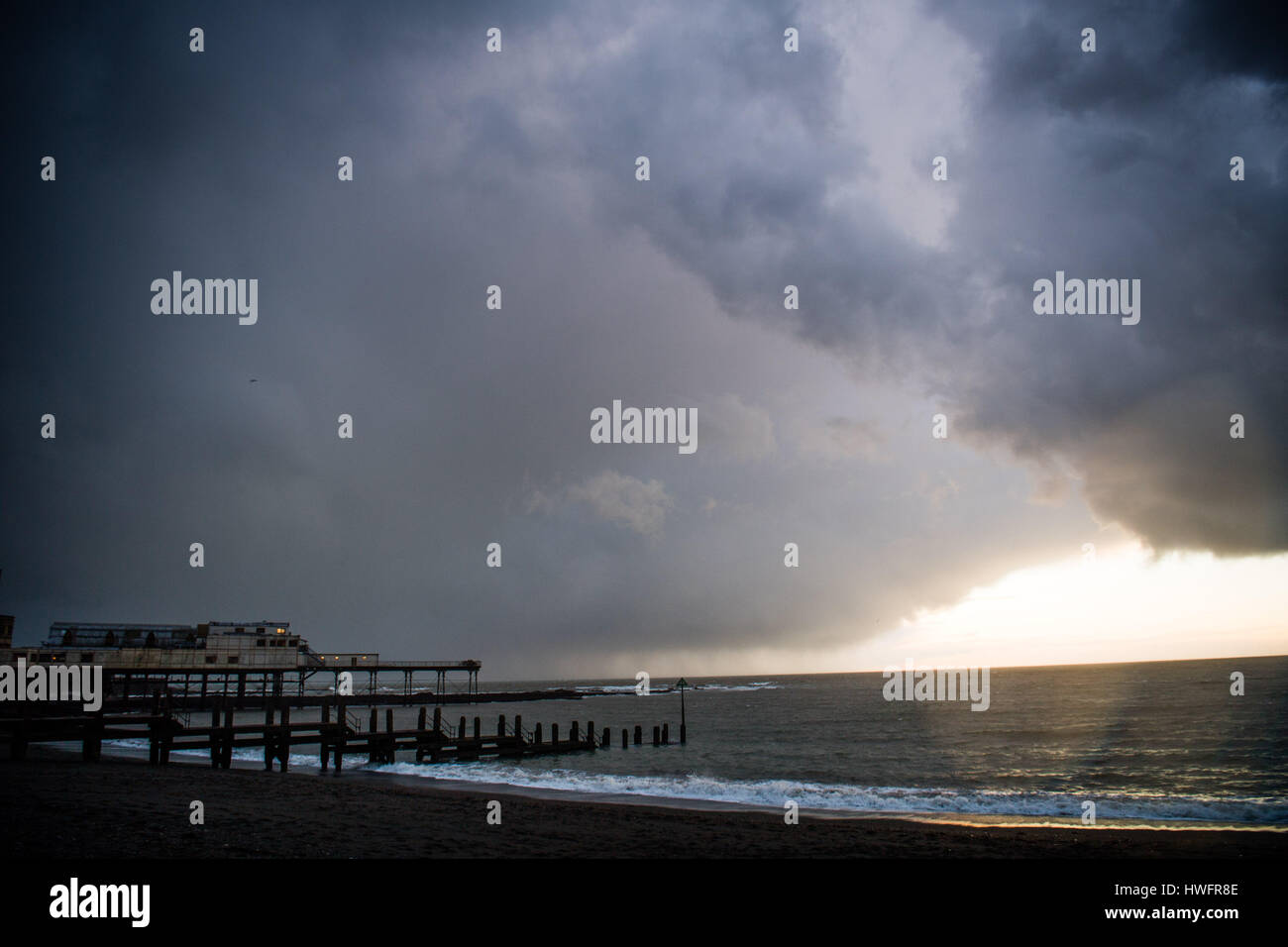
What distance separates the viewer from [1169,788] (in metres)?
29.2

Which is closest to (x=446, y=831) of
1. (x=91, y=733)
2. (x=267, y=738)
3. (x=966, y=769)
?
(x=267, y=738)

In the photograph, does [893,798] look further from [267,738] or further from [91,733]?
[91,733]

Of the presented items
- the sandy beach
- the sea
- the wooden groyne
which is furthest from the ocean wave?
the sandy beach

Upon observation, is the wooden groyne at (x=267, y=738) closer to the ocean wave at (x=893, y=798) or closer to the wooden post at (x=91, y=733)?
the wooden post at (x=91, y=733)

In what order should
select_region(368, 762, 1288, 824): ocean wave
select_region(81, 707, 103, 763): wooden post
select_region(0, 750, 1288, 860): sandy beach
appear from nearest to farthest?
select_region(0, 750, 1288, 860): sandy beach, select_region(368, 762, 1288, 824): ocean wave, select_region(81, 707, 103, 763): wooden post

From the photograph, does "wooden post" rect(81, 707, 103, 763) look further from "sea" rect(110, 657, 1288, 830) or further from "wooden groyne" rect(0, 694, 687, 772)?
"sea" rect(110, 657, 1288, 830)

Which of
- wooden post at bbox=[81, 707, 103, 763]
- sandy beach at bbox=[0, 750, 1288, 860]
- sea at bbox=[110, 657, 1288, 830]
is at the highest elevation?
sandy beach at bbox=[0, 750, 1288, 860]

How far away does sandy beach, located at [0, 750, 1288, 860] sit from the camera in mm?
12773

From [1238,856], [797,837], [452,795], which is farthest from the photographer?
[452,795]

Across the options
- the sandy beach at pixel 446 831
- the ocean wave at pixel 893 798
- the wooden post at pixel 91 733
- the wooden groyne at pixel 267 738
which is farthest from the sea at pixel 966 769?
the wooden post at pixel 91 733
